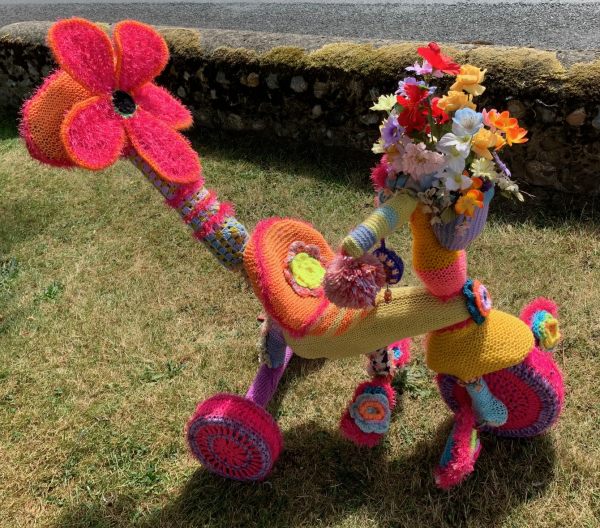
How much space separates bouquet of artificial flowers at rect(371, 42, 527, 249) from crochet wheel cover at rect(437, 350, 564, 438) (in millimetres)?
707

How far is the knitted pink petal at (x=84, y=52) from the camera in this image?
1.86m

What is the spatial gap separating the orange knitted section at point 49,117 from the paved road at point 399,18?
365 centimetres

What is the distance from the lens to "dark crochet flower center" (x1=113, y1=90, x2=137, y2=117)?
2.02 meters

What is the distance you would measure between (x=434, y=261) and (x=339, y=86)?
2524 millimetres

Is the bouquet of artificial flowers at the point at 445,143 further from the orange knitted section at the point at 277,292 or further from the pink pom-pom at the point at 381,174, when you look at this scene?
the orange knitted section at the point at 277,292

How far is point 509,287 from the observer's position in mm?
3238

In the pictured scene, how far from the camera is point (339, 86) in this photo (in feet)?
13.5

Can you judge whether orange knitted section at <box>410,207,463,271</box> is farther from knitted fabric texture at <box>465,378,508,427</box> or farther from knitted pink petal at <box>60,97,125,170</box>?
knitted pink petal at <box>60,97,125,170</box>

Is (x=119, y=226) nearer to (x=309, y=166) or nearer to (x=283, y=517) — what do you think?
(x=309, y=166)

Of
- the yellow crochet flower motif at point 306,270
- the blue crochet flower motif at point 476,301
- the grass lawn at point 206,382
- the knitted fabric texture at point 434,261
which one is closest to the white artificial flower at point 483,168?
the knitted fabric texture at point 434,261

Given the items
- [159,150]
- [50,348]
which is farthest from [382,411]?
[50,348]

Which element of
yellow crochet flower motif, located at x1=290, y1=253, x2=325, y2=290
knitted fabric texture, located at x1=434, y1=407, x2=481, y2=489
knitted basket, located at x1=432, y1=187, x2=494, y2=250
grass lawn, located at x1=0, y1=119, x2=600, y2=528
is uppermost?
knitted basket, located at x1=432, y1=187, x2=494, y2=250

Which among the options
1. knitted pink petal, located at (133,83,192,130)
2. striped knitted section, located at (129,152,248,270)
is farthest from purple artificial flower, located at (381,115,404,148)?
knitted pink petal, located at (133,83,192,130)

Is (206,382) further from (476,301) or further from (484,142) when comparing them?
(484,142)
